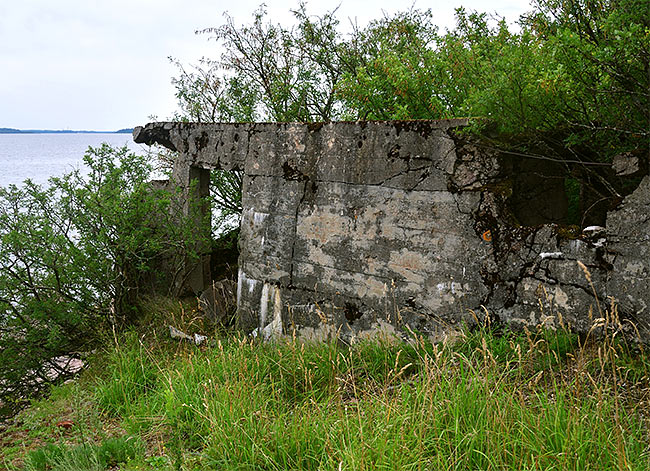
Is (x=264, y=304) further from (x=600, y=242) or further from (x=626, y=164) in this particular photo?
(x=626, y=164)

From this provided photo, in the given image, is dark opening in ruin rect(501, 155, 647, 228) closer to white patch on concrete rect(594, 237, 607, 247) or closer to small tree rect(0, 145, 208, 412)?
white patch on concrete rect(594, 237, 607, 247)

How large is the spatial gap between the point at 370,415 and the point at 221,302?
12.9 ft

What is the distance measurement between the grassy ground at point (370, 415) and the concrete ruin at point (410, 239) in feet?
1.01

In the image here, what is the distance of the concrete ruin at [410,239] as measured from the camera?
12.6ft

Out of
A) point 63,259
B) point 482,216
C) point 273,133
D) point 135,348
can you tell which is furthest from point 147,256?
point 482,216

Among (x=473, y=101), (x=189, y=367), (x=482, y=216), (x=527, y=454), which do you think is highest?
(x=473, y=101)

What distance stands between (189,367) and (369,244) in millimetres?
1787

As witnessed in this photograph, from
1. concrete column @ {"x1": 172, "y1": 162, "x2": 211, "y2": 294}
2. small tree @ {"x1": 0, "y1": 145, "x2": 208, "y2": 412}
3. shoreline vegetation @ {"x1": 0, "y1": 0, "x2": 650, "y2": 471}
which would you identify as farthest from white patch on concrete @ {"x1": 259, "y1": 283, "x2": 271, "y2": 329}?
concrete column @ {"x1": 172, "y1": 162, "x2": 211, "y2": 294}

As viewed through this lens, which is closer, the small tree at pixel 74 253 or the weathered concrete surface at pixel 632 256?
the weathered concrete surface at pixel 632 256

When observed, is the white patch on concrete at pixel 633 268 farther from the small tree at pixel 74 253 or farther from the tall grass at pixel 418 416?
the small tree at pixel 74 253

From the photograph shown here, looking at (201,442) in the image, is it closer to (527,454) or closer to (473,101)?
(527,454)

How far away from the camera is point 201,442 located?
3.39m

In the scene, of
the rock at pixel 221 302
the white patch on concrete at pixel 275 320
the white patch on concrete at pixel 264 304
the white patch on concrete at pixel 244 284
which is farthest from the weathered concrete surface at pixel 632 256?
the rock at pixel 221 302

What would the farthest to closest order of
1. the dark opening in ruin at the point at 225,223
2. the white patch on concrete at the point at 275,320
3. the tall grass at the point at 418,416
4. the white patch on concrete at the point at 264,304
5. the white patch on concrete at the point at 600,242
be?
the dark opening in ruin at the point at 225,223, the white patch on concrete at the point at 264,304, the white patch on concrete at the point at 275,320, the white patch on concrete at the point at 600,242, the tall grass at the point at 418,416
